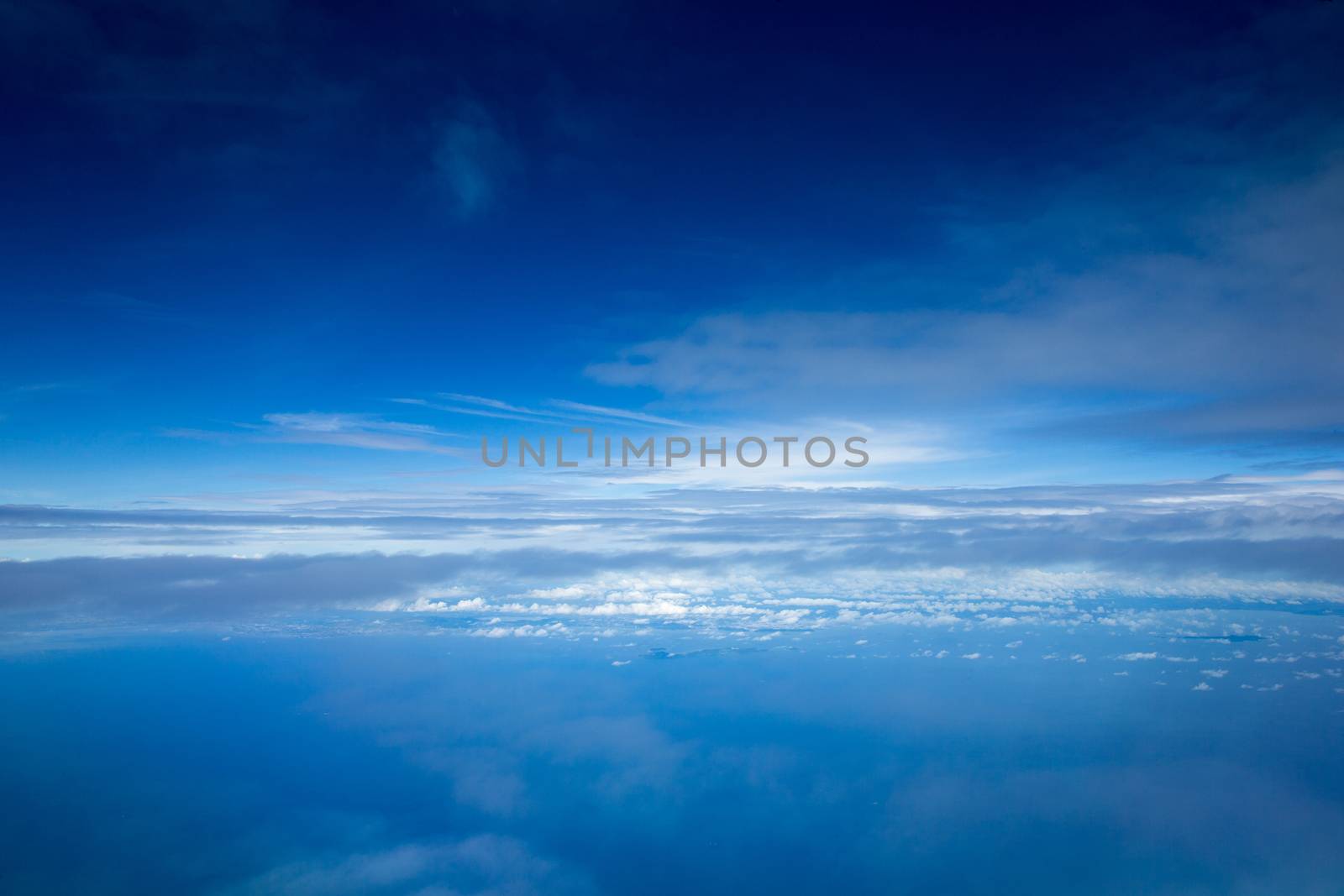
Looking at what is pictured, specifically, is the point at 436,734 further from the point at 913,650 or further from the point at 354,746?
the point at 913,650

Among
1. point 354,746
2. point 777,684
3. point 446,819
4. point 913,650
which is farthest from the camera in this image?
point 913,650

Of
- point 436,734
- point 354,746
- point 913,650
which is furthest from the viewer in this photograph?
point 913,650

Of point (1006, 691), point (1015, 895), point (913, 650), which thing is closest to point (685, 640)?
point (913, 650)

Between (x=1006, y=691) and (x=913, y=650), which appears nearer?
(x=1006, y=691)

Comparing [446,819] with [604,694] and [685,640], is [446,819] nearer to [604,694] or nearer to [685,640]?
[604,694]

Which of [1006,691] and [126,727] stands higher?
[126,727]

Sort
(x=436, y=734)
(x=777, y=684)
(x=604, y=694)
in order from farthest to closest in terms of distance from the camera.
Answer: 1. (x=777, y=684)
2. (x=604, y=694)
3. (x=436, y=734)

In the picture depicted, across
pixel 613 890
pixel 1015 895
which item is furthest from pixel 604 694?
pixel 1015 895
